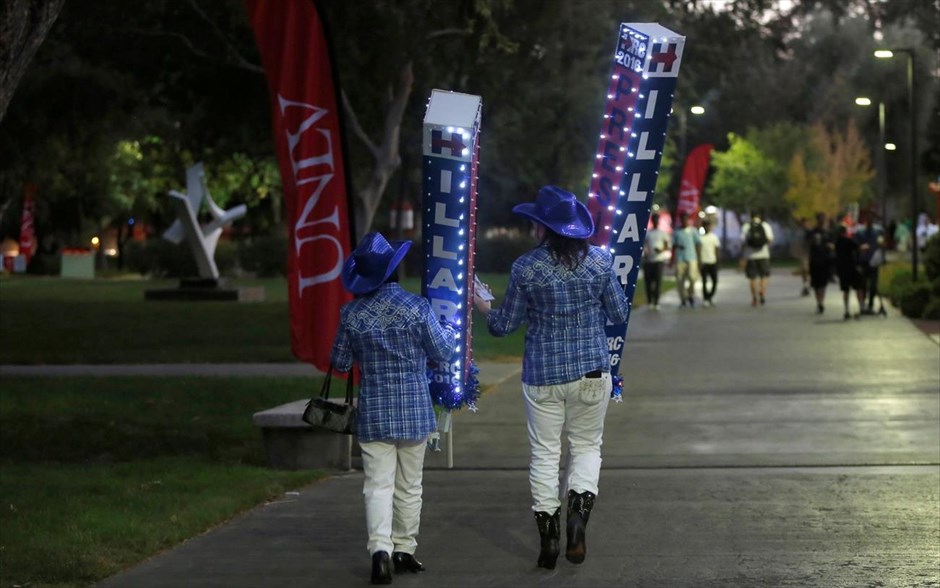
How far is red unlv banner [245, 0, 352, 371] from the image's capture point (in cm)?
1425

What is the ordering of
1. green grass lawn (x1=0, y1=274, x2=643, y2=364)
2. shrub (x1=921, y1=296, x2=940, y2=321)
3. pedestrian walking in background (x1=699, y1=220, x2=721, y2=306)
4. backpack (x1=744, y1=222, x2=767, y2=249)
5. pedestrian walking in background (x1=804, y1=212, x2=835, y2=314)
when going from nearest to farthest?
green grass lawn (x1=0, y1=274, x2=643, y2=364)
shrub (x1=921, y1=296, x2=940, y2=321)
pedestrian walking in background (x1=804, y1=212, x2=835, y2=314)
backpack (x1=744, y1=222, x2=767, y2=249)
pedestrian walking in background (x1=699, y1=220, x2=721, y2=306)

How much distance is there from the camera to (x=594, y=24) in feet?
108

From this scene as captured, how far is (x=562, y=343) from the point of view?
8.62 m

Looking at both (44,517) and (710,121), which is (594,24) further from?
(710,121)

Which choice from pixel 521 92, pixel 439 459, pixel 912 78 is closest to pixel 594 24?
pixel 521 92

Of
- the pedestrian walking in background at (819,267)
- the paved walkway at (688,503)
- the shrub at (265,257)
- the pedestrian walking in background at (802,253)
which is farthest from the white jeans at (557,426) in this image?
the shrub at (265,257)

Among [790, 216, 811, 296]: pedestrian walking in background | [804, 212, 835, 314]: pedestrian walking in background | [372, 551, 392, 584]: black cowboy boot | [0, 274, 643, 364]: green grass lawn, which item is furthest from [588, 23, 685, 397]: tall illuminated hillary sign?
[790, 216, 811, 296]: pedestrian walking in background

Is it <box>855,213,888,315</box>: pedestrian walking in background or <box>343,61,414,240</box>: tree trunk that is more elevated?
<box>343,61,414,240</box>: tree trunk

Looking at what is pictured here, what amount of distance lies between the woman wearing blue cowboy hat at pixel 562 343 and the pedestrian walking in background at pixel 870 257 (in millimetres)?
20905

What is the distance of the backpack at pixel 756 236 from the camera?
32750 millimetres

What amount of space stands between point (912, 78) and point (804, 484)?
84.0 ft

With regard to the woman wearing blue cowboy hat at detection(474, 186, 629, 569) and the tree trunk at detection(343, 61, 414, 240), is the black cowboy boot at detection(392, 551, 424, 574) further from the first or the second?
the tree trunk at detection(343, 61, 414, 240)

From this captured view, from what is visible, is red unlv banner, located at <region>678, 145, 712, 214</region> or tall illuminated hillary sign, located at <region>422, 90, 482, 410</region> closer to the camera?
tall illuminated hillary sign, located at <region>422, 90, 482, 410</region>

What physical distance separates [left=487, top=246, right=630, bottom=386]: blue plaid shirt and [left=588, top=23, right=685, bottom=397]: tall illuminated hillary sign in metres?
1.10
